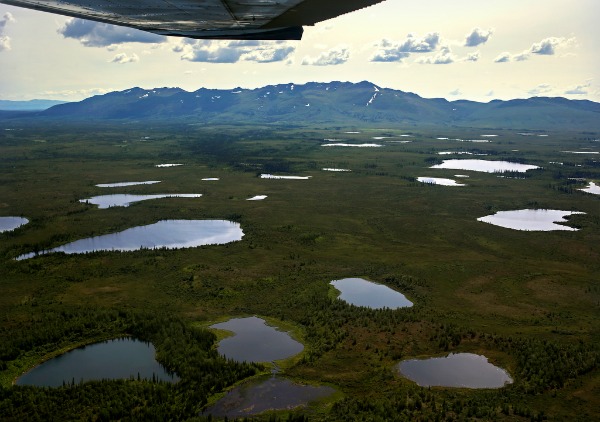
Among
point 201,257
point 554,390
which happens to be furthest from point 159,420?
point 201,257

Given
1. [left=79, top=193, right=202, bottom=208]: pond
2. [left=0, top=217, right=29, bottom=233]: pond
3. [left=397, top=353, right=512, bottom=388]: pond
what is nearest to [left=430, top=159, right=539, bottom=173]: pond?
[left=79, top=193, right=202, bottom=208]: pond

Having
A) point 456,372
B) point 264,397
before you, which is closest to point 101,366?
point 264,397

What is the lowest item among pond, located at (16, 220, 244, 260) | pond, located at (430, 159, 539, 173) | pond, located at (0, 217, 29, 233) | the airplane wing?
pond, located at (16, 220, 244, 260)

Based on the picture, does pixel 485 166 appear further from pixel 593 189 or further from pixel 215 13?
pixel 215 13

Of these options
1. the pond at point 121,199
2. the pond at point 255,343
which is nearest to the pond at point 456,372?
the pond at point 255,343

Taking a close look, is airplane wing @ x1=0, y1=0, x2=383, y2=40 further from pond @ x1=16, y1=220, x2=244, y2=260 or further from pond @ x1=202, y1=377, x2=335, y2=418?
pond @ x1=16, y1=220, x2=244, y2=260

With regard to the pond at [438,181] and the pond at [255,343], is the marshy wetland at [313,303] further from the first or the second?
the pond at [438,181]
